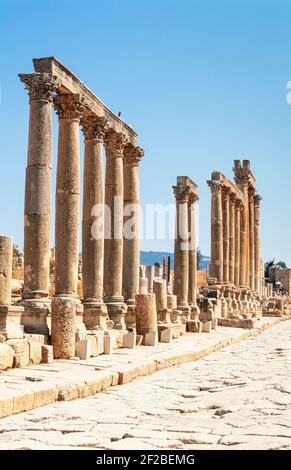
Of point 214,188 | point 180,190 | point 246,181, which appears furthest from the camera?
point 246,181

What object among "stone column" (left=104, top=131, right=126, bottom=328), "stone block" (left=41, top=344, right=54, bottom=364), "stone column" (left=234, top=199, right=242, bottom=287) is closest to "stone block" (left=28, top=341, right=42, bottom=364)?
"stone block" (left=41, top=344, right=54, bottom=364)

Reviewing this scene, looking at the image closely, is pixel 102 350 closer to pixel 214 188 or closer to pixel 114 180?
pixel 114 180

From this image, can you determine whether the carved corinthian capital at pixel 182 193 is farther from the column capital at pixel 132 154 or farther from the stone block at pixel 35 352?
the stone block at pixel 35 352

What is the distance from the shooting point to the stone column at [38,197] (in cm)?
1652

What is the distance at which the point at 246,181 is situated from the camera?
1868 inches

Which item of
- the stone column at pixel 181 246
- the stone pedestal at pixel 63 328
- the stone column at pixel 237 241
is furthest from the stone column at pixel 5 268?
the stone column at pixel 237 241

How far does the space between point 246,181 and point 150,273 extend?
374 inches

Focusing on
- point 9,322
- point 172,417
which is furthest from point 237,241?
point 172,417

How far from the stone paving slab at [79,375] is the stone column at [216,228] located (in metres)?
19.7

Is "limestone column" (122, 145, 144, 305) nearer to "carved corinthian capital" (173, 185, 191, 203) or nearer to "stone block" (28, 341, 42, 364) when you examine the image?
"carved corinthian capital" (173, 185, 191, 203)

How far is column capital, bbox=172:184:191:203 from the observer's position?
31.2 m

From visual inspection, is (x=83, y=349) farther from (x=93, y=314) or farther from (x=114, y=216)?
(x=114, y=216)
